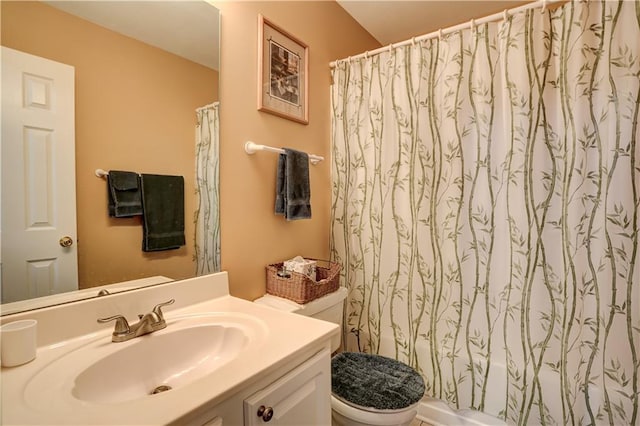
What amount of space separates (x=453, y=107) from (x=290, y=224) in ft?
3.26

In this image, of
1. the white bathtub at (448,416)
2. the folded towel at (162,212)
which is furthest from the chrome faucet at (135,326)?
the white bathtub at (448,416)

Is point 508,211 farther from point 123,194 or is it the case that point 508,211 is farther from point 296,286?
point 123,194

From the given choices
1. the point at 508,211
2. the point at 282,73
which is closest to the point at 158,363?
the point at 282,73


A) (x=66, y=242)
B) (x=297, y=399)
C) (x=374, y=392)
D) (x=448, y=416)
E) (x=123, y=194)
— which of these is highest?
(x=123, y=194)

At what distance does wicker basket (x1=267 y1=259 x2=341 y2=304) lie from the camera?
1320 millimetres

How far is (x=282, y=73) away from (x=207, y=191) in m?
0.73

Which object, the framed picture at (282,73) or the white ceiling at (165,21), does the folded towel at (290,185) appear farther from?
the white ceiling at (165,21)

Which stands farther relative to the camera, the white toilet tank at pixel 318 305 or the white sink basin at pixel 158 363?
the white toilet tank at pixel 318 305

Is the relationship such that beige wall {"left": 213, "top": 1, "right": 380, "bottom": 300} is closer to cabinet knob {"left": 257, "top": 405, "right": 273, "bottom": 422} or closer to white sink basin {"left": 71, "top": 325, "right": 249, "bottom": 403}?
white sink basin {"left": 71, "top": 325, "right": 249, "bottom": 403}

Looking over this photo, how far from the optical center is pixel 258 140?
4.58 feet

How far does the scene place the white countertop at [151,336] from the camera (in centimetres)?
55

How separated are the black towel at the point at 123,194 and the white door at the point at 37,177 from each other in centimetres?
10

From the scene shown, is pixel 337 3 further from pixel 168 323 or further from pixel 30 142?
pixel 168 323

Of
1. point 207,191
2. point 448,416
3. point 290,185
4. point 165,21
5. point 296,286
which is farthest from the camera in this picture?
point 448,416
